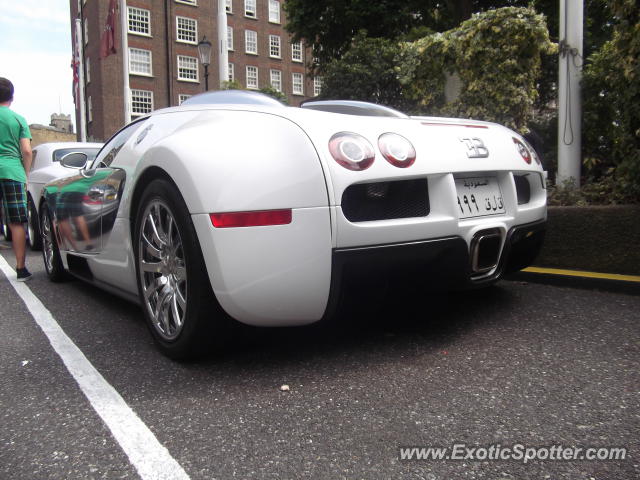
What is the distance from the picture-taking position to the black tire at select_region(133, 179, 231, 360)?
2303 mm

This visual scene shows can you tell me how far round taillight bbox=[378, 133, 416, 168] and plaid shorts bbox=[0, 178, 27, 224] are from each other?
379 cm

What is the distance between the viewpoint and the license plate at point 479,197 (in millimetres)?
2469

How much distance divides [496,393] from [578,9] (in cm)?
457

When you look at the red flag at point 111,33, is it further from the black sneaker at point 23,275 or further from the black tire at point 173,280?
the black tire at point 173,280

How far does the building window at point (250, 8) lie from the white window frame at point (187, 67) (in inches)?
230

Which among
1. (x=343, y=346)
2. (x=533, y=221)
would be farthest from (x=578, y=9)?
(x=343, y=346)

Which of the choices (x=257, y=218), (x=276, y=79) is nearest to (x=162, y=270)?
(x=257, y=218)

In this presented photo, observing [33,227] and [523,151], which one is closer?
[523,151]

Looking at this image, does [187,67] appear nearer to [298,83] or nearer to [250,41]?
[250,41]

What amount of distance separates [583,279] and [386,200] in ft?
6.60

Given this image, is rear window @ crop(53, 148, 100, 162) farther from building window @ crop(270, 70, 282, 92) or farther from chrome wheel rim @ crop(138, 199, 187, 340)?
building window @ crop(270, 70, 282, 92)

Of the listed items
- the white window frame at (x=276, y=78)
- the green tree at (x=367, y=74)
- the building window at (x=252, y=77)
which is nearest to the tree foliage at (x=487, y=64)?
the green tree at (x=367, y=74)

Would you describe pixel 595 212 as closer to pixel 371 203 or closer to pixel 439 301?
pixel 439 301

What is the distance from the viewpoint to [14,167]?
15.8ft
